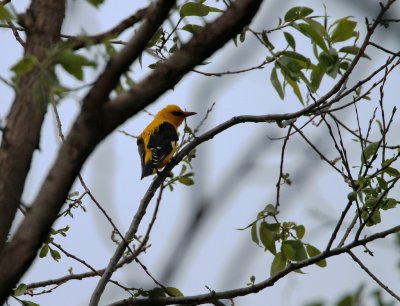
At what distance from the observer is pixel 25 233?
71.8 inches

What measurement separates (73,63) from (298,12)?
1424 mm

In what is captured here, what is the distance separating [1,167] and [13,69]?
311mm

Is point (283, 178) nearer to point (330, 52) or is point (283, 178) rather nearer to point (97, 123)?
point (330, 52)

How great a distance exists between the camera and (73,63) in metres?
1.90

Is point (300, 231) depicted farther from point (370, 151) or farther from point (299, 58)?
point (299, 58)

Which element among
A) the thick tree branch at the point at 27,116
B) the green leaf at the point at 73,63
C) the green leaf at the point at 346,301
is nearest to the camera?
the green leaf at the point at 346,301

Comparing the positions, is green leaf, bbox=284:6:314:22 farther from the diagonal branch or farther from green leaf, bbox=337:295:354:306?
green leaf, bbox=337:295:354:306

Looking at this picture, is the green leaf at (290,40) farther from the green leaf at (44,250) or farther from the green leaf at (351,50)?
the green leaf at (44,250)

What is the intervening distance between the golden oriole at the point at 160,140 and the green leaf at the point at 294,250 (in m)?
2.93

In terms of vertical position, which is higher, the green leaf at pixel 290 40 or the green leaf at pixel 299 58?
the green leaf at pixel 290 40

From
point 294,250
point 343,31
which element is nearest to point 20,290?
point 294,250

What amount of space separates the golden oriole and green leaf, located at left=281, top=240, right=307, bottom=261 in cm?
Result: 293

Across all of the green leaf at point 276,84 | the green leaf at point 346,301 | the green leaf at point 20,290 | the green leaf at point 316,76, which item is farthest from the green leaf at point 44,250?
the green leaf at point 346,301

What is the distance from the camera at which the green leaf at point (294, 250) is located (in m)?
3.43
